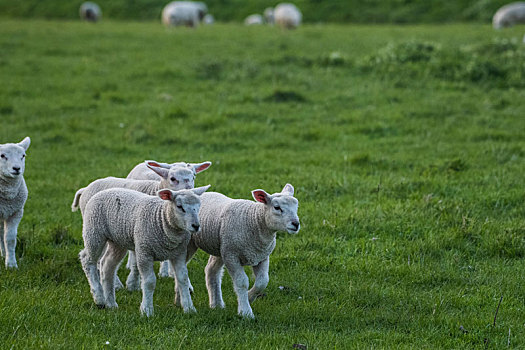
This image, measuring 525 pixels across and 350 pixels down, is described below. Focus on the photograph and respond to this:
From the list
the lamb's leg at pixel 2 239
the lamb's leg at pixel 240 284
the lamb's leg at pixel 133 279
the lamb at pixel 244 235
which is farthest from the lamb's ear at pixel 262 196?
the lamb's leg at pixel 2 239

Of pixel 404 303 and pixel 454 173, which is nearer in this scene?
pixel 404 303

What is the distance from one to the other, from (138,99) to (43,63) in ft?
16.3

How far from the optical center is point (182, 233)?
5332mm

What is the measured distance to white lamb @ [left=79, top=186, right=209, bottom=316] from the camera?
5199 millimetres

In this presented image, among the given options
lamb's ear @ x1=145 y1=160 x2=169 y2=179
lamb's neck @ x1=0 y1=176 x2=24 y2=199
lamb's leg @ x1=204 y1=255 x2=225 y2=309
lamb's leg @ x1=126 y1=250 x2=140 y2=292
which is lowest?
lamb's leg @ x1=126 y1=250 x2=140 y2=292

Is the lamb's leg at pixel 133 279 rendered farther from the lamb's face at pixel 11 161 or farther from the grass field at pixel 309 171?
the lamb's face at pixel 11 161

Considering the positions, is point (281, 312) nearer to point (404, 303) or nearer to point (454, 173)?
point (404, 303)

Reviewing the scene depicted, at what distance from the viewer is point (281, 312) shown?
549 cm

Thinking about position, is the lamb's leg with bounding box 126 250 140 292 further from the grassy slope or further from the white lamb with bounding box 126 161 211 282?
the grassy slope

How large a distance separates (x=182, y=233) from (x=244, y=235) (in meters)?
0.51

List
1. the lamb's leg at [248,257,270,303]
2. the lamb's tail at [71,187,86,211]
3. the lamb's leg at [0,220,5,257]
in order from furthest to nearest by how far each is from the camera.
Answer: the lamb's leg at [0,220,5,257] → the lamb's tail at [71,187,86,211] → the lamb's leg at [248,257,270,303]

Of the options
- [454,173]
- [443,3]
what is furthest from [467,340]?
[443,3]

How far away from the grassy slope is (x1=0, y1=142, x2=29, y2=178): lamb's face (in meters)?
28.9

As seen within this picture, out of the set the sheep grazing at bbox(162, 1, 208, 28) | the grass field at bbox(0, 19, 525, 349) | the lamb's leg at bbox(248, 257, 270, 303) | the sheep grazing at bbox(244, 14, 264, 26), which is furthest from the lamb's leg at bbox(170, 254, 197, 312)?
the sheep grazing at bbox(244, 14, 264, 26)
